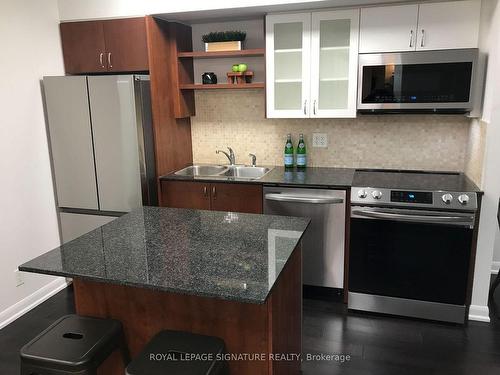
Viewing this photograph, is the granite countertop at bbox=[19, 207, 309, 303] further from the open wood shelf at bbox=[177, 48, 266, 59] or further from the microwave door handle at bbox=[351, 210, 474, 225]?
the open wood shelf at bbox=[177, 48, 266, 59]

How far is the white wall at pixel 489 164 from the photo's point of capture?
2.54m

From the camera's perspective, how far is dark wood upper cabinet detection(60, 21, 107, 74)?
10.9ft

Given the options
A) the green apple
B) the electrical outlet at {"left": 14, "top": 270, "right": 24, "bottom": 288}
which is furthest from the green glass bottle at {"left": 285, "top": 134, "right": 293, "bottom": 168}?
the electrical outlet at {"left": 14, "top": 270, "right": 24, "bottom": 288}

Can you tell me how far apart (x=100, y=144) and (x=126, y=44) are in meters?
0.82

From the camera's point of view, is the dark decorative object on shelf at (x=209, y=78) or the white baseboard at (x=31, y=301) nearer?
the white baseboard at (x=31, y=301)

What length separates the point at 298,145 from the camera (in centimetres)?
355

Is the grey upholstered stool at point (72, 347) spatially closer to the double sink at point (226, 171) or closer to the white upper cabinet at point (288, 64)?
the double sink at point (226, 171)

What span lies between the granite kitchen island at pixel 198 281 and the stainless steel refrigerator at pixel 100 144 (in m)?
1.13

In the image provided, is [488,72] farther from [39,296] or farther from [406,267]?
[39,296]

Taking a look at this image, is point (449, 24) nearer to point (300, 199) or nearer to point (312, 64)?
point (312, 64)

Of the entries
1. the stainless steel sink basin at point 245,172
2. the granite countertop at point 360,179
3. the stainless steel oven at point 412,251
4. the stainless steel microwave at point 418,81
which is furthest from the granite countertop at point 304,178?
the stainless steel microwave at point 418,81

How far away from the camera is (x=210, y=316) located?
5.82 feet

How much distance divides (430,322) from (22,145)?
3.25 meters

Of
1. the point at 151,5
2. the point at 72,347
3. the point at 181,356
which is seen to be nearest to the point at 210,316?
the point at 181,356
